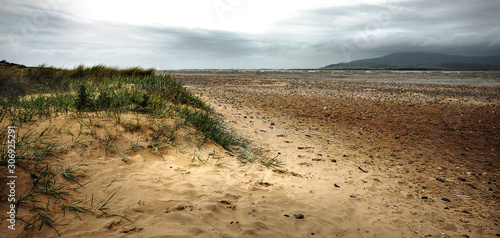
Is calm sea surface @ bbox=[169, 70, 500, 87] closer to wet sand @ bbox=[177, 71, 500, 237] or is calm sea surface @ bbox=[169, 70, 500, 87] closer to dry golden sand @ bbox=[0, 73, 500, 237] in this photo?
wet sand @ bbox=[177, 71, 500, 237]

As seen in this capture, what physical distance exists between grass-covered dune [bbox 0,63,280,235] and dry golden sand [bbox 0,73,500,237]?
5 centimetres

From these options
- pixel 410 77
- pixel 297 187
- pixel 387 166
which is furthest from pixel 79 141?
pixel 410 77

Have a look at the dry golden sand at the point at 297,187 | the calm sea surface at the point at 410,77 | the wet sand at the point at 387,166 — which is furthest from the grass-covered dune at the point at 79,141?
the calm sea surface at the point at 410,77

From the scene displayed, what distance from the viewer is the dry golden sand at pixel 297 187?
2629mm

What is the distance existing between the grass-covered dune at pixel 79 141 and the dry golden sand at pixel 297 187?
0.05 meters

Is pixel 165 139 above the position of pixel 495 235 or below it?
above

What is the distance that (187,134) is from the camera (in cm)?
499

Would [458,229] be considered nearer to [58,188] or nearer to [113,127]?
[58,188]

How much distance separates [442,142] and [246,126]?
542 cm

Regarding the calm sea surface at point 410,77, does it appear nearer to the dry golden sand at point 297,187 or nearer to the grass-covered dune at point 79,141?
the grass-covered dune at point 79,141

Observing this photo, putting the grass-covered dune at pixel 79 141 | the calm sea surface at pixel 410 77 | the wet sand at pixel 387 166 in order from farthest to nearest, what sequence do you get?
the calm sea surface at pixel 410 77 → the wet sand at pixel 387 166 → the grass-covered dune at pixel 79 141

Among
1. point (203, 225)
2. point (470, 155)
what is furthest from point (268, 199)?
point (470, 155)

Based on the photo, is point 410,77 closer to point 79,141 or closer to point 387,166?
point 387,166

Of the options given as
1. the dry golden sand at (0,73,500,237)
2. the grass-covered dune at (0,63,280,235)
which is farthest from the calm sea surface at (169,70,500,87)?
the dry golden sand at (0,73,500,237)
